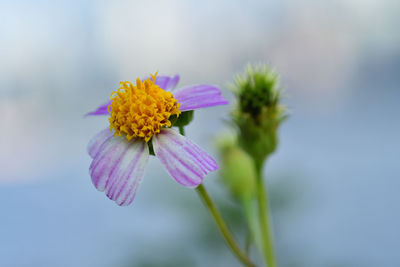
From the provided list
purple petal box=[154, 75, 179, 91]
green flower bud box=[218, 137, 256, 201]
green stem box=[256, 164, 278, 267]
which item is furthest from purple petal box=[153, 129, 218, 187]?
green flower bud box=[218, 137, 256, 201]

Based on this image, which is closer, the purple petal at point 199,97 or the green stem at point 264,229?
the purple petal at point 199,97

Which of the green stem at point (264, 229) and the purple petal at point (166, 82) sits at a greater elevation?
the purple petal at point (166, 82)

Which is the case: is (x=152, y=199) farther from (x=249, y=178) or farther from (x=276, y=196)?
(x=249, y=178)

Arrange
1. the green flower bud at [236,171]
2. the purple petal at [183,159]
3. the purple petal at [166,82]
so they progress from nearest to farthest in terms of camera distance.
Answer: the purple petal at [183,159]
the purple petal at [166,82]
the green flower bud at [236,171]

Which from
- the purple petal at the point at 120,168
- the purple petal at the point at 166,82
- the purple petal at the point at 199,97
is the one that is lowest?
the purple petal at the point at 120,168

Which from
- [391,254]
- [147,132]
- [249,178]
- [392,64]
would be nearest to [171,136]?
[147,132]

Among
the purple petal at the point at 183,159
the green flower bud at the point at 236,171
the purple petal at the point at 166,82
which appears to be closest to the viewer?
the purple petal at the point at 183,159

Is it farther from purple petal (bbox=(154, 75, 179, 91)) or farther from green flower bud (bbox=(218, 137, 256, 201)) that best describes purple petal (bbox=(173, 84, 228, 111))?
green flower bud (bbox=(218, 137, 256, 201))

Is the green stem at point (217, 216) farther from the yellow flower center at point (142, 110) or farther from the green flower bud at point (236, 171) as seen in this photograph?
the green flower bud at point (236, 171)

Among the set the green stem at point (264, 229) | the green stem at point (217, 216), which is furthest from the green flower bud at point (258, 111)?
the green stem at point (217, 216)
